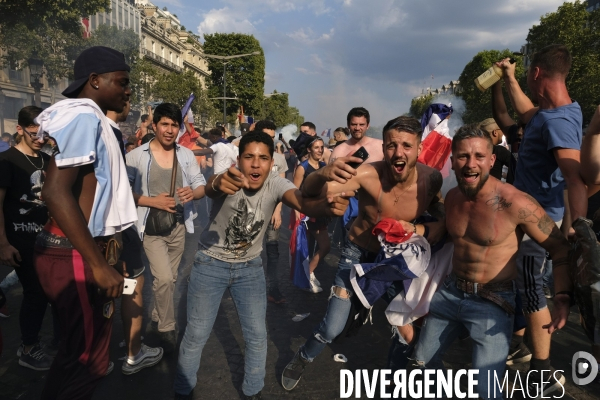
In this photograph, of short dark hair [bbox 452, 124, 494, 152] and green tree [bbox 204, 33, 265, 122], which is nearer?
short dark hair [bbox 452, 124, 494, 152]

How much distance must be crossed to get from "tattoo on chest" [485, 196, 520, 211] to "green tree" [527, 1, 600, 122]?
30.0 metres

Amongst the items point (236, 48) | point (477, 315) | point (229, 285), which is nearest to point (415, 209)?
point (477, 315)

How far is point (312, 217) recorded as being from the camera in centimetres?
274

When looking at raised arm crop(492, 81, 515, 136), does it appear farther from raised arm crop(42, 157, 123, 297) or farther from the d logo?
raised arm crop(42, 157, 123, 297)

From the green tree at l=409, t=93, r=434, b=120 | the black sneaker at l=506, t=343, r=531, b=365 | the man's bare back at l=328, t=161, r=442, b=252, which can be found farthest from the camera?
the green tree at l=409, t=93, r=434, b=120

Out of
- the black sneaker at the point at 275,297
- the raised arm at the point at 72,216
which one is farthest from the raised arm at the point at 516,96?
the raised arm at the point at 72,216

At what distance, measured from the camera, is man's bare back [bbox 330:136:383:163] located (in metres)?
5.26

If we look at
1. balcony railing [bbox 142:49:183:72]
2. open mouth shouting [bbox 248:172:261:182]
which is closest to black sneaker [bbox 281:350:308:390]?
open mouth shouting [bbox 248:172:261:182]

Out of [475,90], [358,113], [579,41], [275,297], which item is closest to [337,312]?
[275,297]

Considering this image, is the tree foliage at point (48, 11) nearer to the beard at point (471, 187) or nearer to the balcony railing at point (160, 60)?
the beard at point (471, 187)

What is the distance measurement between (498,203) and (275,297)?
3163 millimetres

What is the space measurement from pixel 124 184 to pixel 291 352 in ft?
7.72

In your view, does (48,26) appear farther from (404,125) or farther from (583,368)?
(583,368)

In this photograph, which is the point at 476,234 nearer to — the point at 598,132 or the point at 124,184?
the point at 598,132
